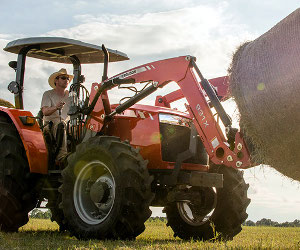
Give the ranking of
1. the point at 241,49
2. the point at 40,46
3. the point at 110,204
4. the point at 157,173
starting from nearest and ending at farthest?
the point at 241,49, the point at 110,204, the point at 157,173, the point at 40,46

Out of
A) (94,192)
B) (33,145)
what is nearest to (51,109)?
(33,145)

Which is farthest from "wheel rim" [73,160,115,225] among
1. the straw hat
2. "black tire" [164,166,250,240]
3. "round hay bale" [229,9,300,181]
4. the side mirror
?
the side mirror

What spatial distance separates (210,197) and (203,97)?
1.62 metres

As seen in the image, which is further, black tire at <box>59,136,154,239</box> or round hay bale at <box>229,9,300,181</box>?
black tire at <box>59,136,154,239</box>

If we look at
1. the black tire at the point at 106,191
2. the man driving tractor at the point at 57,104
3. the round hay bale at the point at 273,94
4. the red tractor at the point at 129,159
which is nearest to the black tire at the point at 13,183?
the red tractor at the point at 129,159

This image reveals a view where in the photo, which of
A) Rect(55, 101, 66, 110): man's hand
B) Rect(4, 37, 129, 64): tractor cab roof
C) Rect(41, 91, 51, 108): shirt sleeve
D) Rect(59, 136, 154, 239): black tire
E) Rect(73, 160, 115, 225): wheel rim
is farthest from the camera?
Rect(41, 91, 51, 108): shirt sleeve

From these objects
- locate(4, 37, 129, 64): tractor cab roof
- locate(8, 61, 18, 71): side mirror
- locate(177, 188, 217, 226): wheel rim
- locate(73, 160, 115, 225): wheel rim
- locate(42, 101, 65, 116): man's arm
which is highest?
locate(4, 37, 129, 64): tractor cab roof

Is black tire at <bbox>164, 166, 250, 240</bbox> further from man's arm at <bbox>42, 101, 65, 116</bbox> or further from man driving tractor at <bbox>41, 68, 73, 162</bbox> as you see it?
man's arm at <bbox>42, 101, 65, 116</bbox>

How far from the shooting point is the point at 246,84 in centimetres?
517

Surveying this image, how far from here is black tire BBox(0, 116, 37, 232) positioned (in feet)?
23.3

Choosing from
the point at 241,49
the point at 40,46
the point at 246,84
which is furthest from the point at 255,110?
the point at 40,46

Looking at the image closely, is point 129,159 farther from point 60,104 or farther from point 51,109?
point 51,109

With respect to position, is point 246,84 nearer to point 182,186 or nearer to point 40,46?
point 182,186

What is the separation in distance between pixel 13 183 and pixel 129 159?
2252 mm
